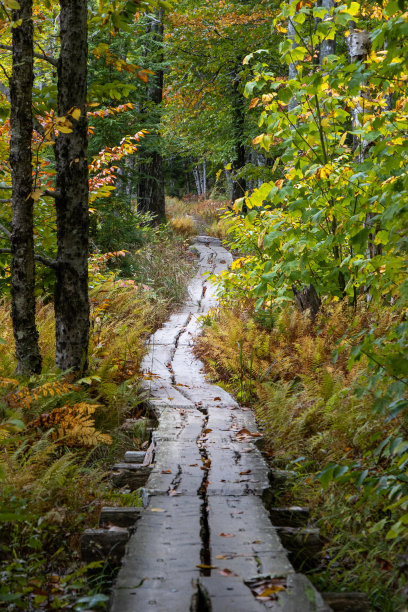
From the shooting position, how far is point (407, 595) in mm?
2152

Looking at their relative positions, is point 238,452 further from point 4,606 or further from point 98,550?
point 4,606

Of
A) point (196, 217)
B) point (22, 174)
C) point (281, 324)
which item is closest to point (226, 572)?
point (22, 174)

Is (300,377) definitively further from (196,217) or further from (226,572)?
(196,217)

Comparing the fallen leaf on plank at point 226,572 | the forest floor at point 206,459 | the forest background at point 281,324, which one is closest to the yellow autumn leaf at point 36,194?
the forest background at point 281,324

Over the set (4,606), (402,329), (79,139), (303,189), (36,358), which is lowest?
(4,606)

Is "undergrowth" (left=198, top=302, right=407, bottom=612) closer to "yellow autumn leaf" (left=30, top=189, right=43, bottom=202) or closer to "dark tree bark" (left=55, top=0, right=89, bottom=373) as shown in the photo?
"dark tree bark" (left=55, top=0, right=89, bottom=373)

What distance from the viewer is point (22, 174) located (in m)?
4.76

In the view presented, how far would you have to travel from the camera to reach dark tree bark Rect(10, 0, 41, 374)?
4.66 m

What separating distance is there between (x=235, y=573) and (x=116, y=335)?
466 cm

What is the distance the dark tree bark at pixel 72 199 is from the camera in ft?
15.8

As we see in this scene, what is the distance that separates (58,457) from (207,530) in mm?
1847

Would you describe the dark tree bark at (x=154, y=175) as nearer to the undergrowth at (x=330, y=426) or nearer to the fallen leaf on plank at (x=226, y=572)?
the undergrowth at (x=330, y=426)

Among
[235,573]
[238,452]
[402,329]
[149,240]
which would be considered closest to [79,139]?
[238,452]

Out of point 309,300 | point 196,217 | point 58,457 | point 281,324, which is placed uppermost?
point 196,217
